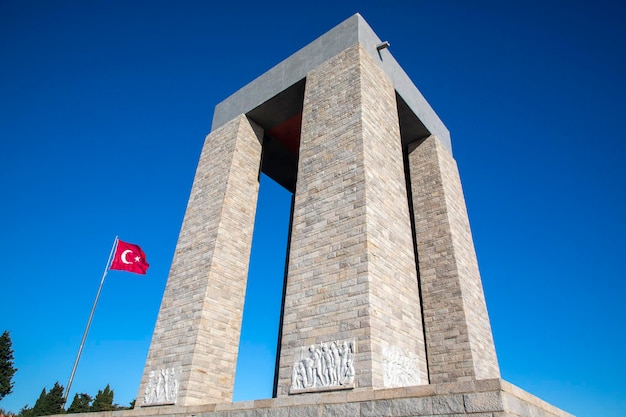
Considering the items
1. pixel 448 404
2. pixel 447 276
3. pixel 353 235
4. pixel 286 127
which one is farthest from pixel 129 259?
pixel 448 404

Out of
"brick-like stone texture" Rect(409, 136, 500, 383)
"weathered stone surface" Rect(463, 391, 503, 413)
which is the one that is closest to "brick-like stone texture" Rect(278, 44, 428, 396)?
"weathered stone surface" Rect(463, 391, 503, 413)

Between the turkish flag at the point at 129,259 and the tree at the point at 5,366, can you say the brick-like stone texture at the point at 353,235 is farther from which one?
the tree at the point at 5,366

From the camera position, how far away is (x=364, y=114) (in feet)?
28.8

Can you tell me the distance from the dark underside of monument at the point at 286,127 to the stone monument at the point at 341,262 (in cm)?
5

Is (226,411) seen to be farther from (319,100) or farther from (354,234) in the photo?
(319,100)

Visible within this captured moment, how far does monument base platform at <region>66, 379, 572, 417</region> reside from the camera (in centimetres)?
400

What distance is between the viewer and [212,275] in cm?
938

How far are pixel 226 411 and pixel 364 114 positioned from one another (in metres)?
6.21

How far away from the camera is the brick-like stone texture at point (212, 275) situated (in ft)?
27.8

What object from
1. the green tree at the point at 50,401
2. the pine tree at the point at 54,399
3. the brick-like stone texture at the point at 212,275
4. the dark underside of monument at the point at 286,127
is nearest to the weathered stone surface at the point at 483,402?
the brick-like stone texture at the point at 212,275

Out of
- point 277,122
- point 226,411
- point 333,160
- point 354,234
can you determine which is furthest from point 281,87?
point 226,411

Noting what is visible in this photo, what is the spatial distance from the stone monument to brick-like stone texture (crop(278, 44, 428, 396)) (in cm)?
3

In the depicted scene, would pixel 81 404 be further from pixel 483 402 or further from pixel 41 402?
pixel 483 402

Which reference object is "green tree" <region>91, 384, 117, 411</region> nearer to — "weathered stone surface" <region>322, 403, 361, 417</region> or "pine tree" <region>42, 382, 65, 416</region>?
"pine tree" <region>42, 382, 65, 416</region>
